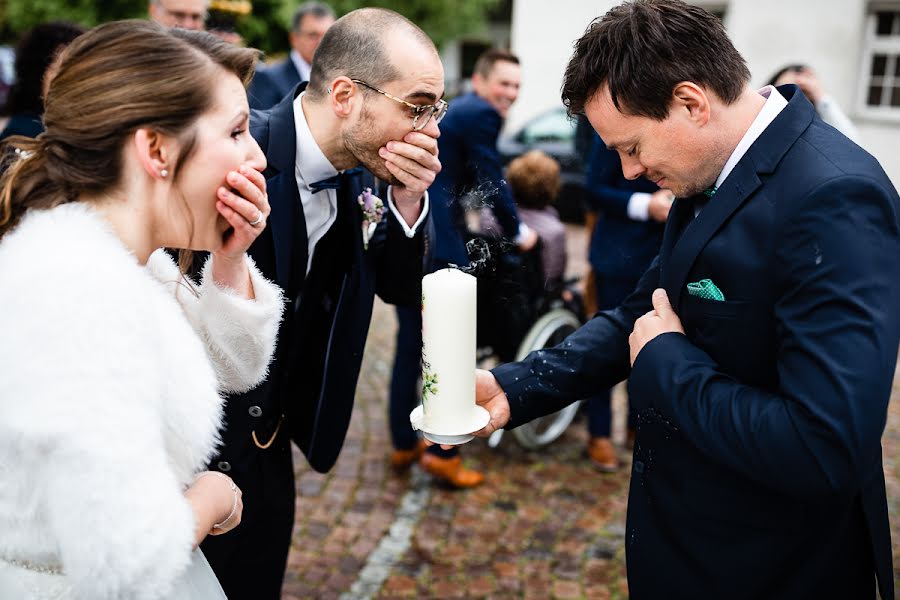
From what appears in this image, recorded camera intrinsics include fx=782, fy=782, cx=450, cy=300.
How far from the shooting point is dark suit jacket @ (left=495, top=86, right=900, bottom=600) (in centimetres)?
154

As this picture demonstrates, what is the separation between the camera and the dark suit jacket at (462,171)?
4230 millimetres

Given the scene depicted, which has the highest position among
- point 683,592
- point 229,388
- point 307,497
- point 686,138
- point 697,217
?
point 686,138

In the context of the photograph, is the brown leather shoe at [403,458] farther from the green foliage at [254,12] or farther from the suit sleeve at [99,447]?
the green foliage at [254,12]

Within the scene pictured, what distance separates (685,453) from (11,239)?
1.58m

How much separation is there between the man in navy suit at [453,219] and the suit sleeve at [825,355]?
2.35 meters

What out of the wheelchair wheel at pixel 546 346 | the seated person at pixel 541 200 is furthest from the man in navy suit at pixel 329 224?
the seated person at pixel 541 200

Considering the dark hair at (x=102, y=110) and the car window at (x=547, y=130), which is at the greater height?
the dark hair at (x=102, y=110)

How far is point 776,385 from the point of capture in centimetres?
177

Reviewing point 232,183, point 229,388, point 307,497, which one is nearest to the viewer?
point 232,183

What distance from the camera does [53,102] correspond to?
1.67 metres

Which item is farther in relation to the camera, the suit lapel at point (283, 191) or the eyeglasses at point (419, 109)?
the eyeglasses at point (419, 109)

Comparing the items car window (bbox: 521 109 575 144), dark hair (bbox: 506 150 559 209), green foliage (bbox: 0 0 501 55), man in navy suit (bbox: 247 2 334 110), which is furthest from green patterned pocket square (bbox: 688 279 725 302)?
green foliage (bbox: 0 0 501 55)

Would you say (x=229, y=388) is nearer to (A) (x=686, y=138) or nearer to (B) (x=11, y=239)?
(B) (x=11, y=239)

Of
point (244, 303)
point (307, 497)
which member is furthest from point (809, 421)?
point (307, 497)
